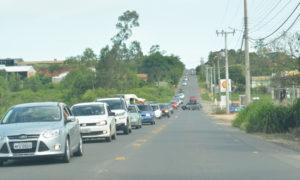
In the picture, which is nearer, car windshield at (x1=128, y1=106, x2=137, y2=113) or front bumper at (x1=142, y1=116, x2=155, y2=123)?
car windshield at (x1=128, y1=106, x2=137, y2=113)

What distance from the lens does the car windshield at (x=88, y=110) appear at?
30531 mm

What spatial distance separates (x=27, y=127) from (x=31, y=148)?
55cm

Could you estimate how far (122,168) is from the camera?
17656 mm

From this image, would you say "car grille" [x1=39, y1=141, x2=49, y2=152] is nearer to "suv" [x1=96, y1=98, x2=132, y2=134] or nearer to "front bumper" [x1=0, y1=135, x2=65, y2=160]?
"front bumper" [x1=0, y1=135, x2=65, y2=160]

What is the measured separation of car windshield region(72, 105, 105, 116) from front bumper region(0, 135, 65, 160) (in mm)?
11783

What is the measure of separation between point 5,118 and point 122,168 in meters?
4.07

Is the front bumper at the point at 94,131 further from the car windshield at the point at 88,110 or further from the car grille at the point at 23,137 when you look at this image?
the car grille at the point at 23,137

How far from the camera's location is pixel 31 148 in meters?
18.4

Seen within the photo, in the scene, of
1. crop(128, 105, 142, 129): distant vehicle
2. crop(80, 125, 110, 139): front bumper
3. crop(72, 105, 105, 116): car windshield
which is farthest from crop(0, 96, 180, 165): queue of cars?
crop(128, 105, 142, 129): distant vehicle

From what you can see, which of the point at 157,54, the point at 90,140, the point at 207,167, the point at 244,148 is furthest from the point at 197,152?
the point at 157,54

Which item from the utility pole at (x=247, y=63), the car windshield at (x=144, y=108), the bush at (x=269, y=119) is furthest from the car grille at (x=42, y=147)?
the car windshield at (x=144, y=108)

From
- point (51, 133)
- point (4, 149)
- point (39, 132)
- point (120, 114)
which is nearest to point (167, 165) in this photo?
point (51, 133)

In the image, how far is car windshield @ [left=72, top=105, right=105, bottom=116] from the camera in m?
30.5

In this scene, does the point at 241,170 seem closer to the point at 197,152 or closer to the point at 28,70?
the point at 197,152
